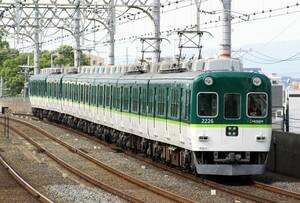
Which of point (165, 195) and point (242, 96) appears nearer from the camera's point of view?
point (165, 195)

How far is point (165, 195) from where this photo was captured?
1538 centimetres

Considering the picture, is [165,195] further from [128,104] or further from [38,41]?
[38,41]

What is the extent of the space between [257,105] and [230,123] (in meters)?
0.81

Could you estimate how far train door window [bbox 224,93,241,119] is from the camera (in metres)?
Result: 17.3

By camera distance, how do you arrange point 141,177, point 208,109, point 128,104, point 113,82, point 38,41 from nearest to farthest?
point 208,109 < point 141,177 < point 128,104 < point 113,82 < point 38,41

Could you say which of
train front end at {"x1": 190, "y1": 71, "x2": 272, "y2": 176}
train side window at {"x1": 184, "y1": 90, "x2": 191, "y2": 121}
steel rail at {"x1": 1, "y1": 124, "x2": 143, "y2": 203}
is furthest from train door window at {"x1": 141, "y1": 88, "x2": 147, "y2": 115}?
train front end at {"x1": 190, "y1": 71, "x2": 272, "y2": 176}

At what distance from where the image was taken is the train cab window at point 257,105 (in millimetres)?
17422

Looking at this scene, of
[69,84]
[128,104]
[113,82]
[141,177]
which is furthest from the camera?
[69,84]

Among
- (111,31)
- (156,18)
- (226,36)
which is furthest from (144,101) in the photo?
(111,31)

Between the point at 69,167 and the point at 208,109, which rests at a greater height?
the point at 208,109

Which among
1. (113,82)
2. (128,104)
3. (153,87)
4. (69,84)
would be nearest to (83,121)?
(69,84)

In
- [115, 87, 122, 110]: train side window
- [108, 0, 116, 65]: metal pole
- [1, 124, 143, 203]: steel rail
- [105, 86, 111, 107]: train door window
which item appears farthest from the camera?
[108, 0, 116, 65]: metal pole

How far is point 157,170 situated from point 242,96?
4.17 meters

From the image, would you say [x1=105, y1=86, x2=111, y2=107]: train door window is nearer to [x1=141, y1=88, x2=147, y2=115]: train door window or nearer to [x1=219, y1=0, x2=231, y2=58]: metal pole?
[x1=141, y1=88, x2=147, y2=115]: train door window
